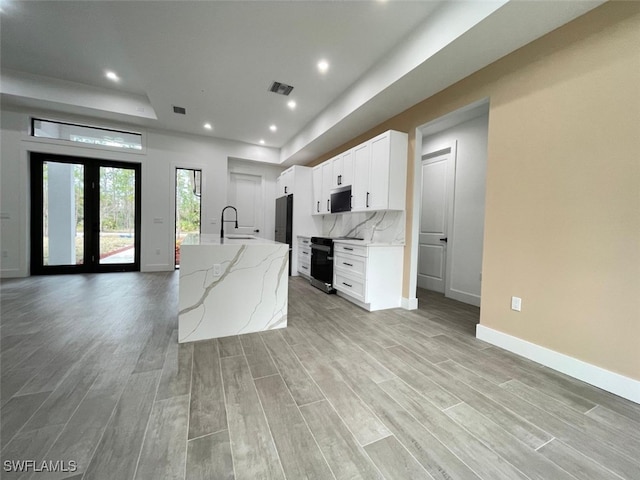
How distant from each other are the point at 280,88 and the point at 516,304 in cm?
395

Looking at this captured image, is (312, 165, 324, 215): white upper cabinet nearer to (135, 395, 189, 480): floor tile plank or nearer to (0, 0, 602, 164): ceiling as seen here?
(0, 0, 602, 164): ceiling

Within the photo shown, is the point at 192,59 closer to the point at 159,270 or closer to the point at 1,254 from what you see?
the point at 159,270

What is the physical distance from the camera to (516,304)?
7.31ft

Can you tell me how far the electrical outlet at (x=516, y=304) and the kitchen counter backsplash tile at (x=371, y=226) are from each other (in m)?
1.48

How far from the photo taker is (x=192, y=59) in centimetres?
308

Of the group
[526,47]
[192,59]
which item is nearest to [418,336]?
[526,47]

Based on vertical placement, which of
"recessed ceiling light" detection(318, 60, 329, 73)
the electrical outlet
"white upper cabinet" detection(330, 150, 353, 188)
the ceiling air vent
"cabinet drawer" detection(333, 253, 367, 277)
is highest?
the ceiling air vent

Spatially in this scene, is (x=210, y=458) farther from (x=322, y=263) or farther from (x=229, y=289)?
(x=322, y=263)

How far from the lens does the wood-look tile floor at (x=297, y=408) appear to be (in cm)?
110

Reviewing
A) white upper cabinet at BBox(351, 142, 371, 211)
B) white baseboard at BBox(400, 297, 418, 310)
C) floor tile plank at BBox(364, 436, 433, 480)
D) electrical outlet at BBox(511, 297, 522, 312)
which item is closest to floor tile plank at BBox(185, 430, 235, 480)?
floor tile plank at BBox(364, 436, 433, 480)

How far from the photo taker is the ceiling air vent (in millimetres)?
3564

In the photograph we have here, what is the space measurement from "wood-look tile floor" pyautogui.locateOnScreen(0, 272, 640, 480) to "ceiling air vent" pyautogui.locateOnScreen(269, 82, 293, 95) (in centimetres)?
335

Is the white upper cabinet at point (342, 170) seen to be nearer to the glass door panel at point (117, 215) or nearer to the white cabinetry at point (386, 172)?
the white cabinetry at point (386, 172)

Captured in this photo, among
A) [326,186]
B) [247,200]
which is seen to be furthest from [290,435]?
[247,200]
